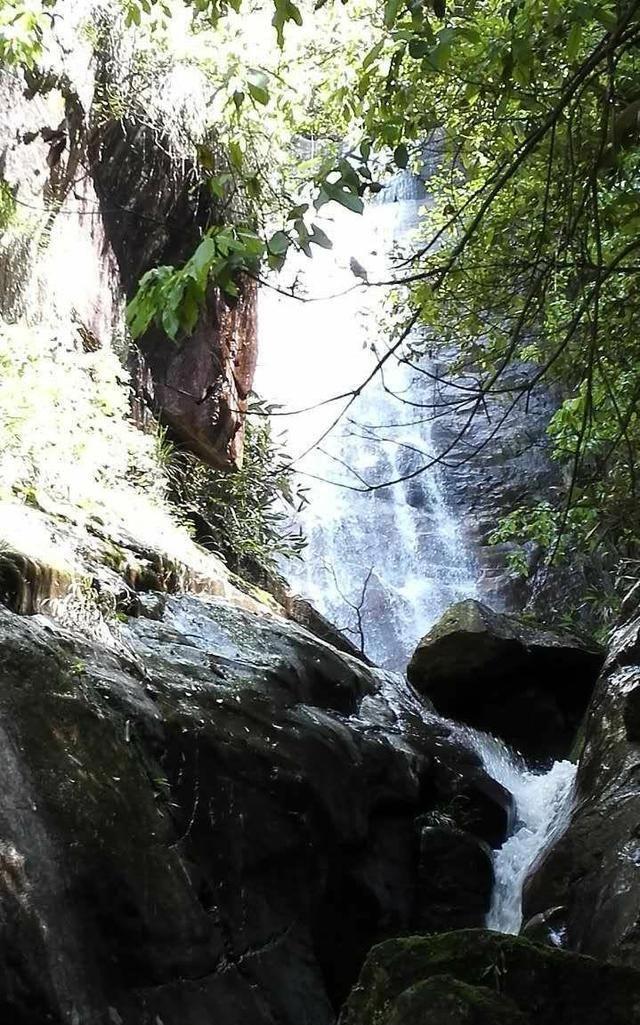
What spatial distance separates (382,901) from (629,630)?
2.66 meters

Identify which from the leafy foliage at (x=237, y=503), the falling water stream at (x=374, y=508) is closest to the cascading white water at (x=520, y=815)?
the falling water stream at (x=374, y=508)

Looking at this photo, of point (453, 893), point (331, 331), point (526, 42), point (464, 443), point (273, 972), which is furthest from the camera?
point (331, 331)

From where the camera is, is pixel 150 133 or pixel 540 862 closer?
pixel 540 862

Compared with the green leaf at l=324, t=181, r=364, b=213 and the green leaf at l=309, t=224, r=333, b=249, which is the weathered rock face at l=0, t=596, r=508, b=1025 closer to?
the green leaf at l=309, t=224, r=333, b=249

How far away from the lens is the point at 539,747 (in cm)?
977

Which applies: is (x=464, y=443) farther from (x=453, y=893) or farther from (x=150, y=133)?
(x=453, y=893)

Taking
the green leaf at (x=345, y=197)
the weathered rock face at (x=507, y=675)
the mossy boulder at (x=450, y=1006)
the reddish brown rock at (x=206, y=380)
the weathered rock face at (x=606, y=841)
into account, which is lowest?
the mossy boulder at (x=450, y=1006)

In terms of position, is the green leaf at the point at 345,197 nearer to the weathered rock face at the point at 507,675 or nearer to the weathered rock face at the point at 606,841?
the weathered rock face at the point at 606,841

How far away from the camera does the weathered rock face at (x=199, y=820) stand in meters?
3.99

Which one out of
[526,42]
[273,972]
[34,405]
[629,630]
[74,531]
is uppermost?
[34,405]

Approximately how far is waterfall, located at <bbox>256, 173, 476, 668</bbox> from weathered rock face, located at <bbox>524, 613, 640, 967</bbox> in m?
3.66

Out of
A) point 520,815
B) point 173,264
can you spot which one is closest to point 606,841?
point 520,815

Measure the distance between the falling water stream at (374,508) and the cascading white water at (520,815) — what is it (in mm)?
17

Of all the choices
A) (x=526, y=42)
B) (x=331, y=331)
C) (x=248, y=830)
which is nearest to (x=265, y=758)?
(x=248, y=830)
